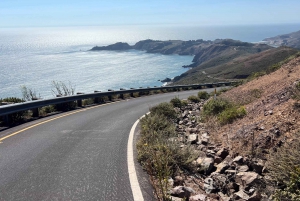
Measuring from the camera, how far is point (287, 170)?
455 cm

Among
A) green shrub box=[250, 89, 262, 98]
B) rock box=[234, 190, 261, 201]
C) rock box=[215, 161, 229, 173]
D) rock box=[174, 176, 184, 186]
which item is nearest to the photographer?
rock box=[234, 190, 261, 201]

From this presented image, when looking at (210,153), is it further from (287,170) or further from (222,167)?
(287,170)

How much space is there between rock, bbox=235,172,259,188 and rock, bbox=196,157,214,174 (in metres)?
0.72

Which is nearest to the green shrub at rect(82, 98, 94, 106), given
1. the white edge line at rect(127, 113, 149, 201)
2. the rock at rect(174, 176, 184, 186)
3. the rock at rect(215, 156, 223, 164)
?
the white edge line at rect(127, 113, 149, 201)

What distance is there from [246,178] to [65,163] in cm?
347

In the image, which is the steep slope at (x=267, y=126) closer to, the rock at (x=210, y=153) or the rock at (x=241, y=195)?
the rock at (x=210, y=153)

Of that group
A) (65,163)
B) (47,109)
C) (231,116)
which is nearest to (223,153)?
(231,116)

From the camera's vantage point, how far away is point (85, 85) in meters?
73.4

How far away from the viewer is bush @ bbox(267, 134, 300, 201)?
3.93 meters

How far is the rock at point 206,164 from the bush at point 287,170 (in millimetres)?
1096

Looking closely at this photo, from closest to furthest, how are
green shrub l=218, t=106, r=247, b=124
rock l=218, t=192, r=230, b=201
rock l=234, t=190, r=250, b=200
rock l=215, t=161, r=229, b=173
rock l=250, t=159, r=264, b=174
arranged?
rock l=234, t=190, r=250, b=200, rock l=218, t=192, r=230, b=201, rock l=250, t=159, r=264, b=174, rock l=215, t=161, r=229, b=173, green shrub l=218, t=106, r=247, b=124

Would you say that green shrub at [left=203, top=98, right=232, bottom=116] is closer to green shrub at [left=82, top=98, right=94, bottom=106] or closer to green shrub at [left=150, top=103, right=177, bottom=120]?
green shrub at [left=150, top=103, right=177, bottom=120]

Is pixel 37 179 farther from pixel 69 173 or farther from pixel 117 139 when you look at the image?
pixel 117 139

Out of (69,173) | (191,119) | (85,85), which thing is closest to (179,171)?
(69,173)
